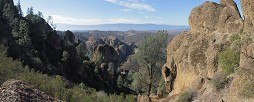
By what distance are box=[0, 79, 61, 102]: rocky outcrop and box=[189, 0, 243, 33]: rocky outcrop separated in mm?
30664

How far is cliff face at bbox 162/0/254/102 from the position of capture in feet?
143

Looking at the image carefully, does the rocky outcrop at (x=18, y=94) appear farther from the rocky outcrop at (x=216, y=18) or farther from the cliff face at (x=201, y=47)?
the rocky outcrop at (x=216, y=18)

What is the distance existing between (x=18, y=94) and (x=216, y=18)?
37.8 metres

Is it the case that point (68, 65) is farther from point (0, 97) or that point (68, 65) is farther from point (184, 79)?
point (0, 97)

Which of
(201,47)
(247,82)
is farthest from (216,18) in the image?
(247,82)

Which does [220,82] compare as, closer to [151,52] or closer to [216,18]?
[216,18]

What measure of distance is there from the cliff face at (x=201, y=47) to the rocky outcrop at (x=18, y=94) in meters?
17.9

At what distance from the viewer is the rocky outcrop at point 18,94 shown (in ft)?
62.8

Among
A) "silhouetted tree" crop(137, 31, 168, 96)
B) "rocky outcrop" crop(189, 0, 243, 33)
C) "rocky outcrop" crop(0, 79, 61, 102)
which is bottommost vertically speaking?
"silhouetted tree" crop(137, 31, 168, 96)

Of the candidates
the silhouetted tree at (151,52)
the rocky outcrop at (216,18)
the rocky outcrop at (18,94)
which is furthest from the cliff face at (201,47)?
the rocky outcrop at (18,94)

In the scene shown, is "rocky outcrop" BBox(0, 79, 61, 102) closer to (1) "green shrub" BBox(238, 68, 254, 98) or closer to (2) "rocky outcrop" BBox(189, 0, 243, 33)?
(1) "green shrub" BBox(238, 68, 254, 98)

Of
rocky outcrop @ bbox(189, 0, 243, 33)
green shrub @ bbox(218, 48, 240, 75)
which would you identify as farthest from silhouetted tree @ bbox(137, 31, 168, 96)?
green shrub @ bbox(218, 48, 240, 75)

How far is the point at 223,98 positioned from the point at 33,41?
326 ft

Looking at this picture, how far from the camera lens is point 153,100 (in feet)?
194
